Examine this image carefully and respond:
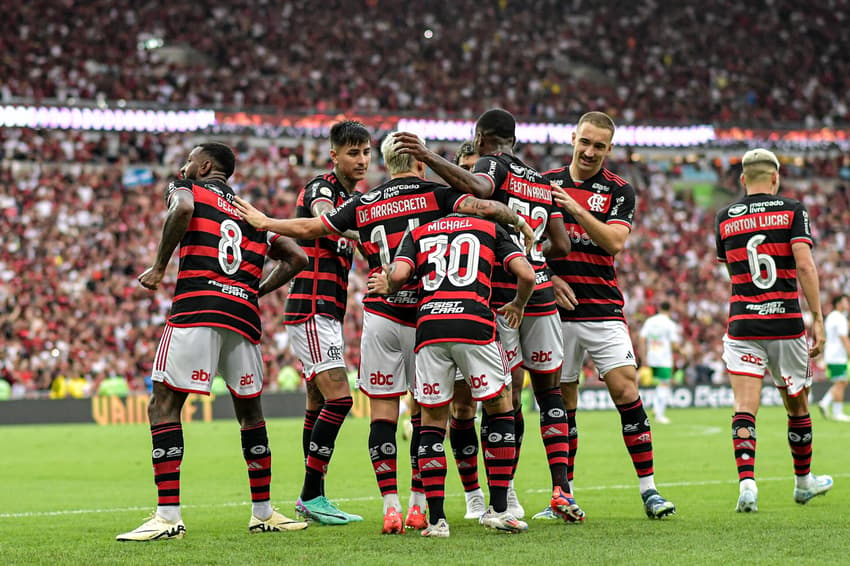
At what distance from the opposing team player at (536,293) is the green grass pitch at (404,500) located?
2.31 feet

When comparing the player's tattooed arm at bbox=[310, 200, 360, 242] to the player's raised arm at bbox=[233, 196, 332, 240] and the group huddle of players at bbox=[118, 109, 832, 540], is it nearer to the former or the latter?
the group huddle of players at bbox=[118, 109, 832, 540]

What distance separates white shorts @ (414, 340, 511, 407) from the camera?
23.1 feet

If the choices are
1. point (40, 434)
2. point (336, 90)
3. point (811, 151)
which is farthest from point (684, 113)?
point (40, 434)

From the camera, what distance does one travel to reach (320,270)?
27.9 ft

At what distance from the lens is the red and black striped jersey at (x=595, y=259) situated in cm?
823

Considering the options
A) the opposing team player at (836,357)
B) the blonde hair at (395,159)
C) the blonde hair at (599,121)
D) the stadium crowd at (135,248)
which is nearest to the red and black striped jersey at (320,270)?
the blonde hair at (395,159)

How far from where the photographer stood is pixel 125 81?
37.4 m

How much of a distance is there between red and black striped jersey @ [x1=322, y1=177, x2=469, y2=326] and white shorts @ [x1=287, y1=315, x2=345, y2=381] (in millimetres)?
790

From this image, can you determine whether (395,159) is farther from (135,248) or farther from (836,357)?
(135,248)

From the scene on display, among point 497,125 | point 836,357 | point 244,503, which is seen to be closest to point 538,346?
point 497,125

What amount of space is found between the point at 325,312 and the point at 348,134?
1.37 meters

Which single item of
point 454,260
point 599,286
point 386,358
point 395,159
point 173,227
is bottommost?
point 386,358

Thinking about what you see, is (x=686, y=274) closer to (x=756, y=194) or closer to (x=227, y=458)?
(x=227, y=458)

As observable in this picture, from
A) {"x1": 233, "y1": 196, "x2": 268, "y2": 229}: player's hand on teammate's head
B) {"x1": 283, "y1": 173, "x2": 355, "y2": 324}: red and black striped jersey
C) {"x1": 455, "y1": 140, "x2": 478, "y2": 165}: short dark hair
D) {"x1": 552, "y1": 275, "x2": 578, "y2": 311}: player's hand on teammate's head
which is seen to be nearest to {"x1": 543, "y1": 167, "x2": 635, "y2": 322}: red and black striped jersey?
{"x1": 552, "y1": 275, "x2": 578, "y2": 311}: player's hand on teammate's head
